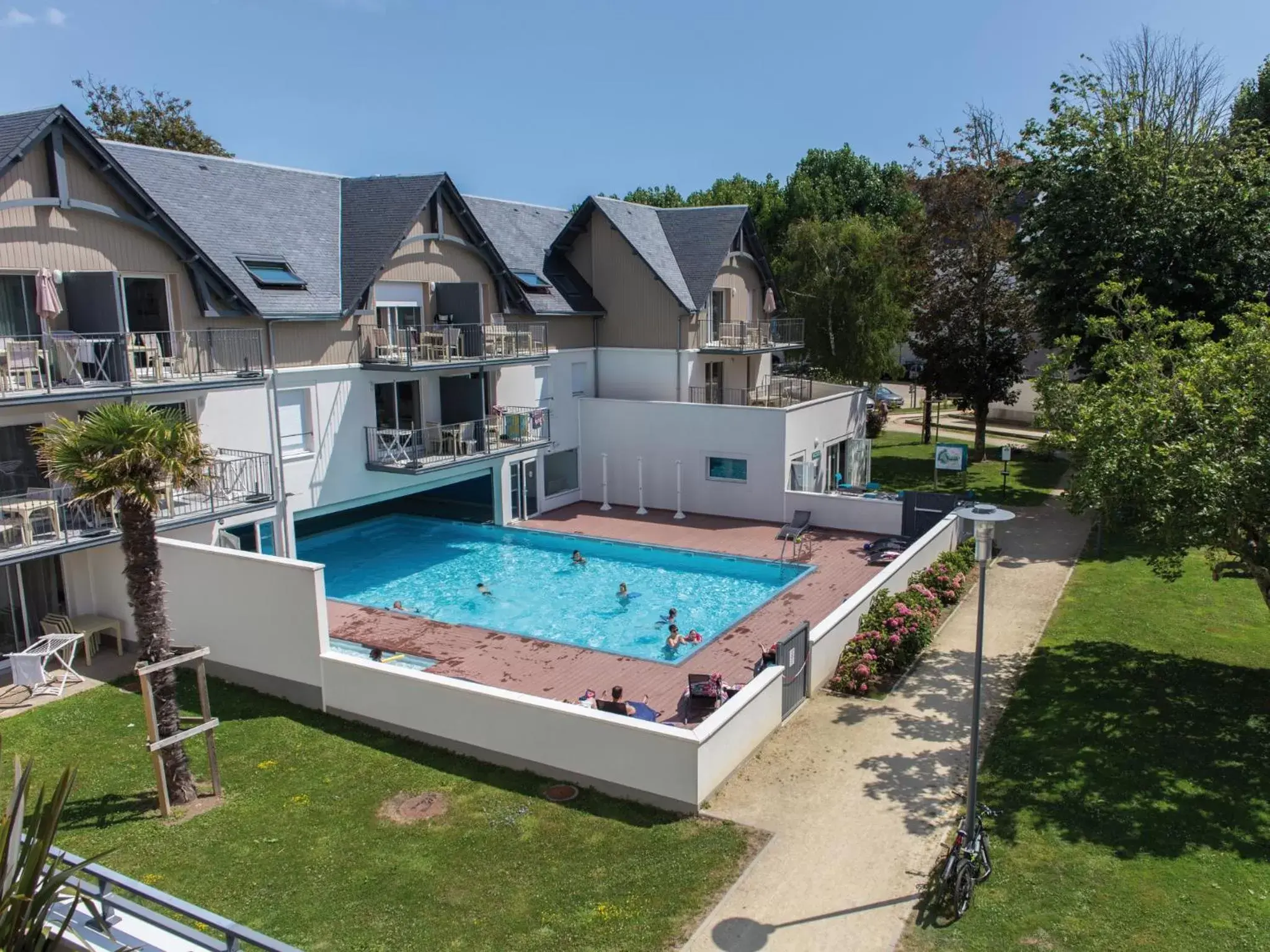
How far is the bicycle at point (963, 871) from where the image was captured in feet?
34.3

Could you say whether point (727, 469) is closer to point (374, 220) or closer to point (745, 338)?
point (745, 338)

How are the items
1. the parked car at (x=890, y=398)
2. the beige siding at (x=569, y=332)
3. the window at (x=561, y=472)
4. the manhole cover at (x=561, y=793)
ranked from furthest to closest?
the parked car at (x=890, y=398)
the window at (x=561, y=472)
the beige siding at (x=569, y=332)
the manhole cover at (x=561, y=793)

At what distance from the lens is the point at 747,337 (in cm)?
3444

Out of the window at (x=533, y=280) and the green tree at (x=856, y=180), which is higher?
the green tree at (x=856, y=180)

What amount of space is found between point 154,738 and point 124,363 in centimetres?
859

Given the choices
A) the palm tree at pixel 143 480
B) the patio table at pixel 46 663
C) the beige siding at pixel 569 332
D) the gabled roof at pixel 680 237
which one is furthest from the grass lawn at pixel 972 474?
the patio table at pixel 46 663

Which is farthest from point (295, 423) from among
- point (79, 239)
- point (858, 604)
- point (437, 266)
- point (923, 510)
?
point (923, 510)

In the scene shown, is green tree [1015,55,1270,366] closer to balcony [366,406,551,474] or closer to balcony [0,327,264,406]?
balcony [366,406,551,474]

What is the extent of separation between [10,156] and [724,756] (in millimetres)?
16183

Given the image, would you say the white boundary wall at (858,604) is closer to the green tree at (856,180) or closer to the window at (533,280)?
the window at (533,280)

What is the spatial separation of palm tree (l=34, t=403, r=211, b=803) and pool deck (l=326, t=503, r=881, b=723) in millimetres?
5944

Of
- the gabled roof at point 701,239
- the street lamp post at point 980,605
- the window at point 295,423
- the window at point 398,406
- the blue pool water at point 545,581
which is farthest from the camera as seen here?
the gabled roof at point 701,239

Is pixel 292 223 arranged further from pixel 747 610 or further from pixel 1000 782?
pixel 1000 782

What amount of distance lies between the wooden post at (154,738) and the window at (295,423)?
34.6ft
